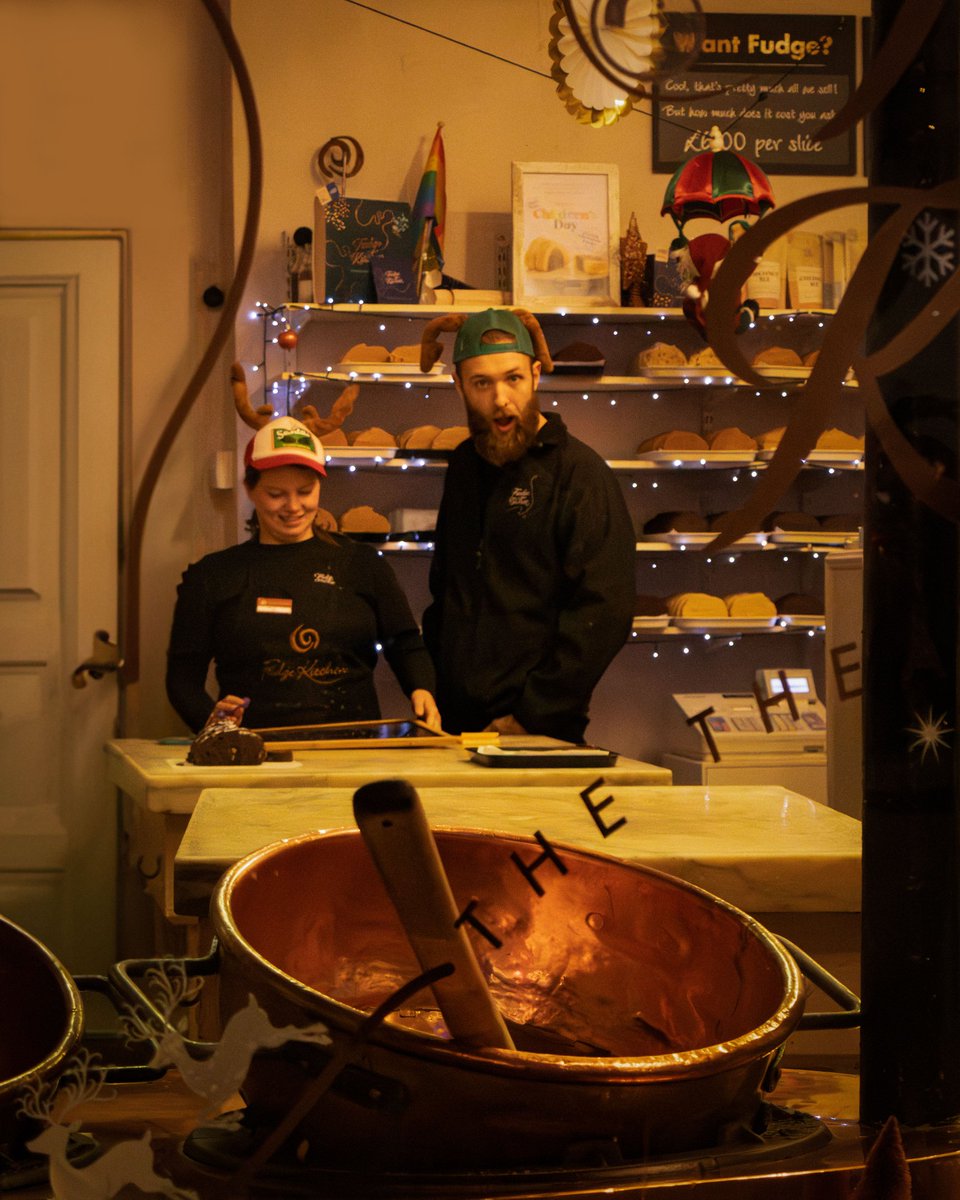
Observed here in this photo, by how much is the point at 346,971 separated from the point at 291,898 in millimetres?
46

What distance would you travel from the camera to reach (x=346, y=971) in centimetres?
59

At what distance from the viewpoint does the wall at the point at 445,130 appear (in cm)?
→ 404

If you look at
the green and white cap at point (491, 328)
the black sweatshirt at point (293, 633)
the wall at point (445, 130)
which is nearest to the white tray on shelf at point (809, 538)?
the wall at point (445, 130)

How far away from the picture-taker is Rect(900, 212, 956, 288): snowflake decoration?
1.64 feet

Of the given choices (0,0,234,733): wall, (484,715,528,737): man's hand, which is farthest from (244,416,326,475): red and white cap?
(0,0,234,733): wall

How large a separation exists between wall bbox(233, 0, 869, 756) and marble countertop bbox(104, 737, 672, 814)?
1.93m

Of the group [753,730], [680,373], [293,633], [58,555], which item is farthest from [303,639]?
[680,373]

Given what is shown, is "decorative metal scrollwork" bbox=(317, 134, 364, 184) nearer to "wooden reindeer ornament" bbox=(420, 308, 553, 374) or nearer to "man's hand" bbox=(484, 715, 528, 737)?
"wooden reindeer ornament" bbox=(420, 308, 553, 374)

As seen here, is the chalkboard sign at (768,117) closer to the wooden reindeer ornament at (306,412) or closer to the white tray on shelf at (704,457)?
the white tray on shelf at (704,457)

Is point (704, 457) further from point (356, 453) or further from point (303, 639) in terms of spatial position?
point (303, 639)

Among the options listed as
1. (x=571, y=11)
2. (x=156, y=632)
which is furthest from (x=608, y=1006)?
(x=156, y=632)

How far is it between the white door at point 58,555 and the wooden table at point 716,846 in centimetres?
297

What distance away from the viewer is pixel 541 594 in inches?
119

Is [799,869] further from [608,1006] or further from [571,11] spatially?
[571,11]
